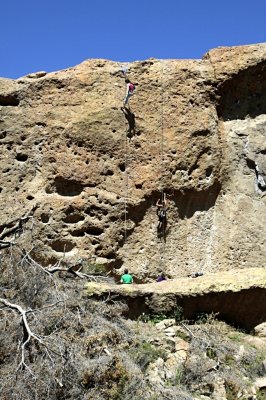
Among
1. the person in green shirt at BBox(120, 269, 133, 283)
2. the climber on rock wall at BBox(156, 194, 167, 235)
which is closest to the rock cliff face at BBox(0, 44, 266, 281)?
the climber on rock wall at BBox(156, 194, 167, 235)

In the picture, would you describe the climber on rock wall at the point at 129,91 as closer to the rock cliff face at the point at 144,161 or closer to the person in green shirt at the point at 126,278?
the rock cliff face at the point at 144,161

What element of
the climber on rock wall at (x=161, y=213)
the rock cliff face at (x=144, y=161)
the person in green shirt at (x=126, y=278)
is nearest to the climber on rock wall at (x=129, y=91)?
the rock cliff face at (x=144, y=161)

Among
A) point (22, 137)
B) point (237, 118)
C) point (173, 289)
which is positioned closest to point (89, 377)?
point (173, 289)

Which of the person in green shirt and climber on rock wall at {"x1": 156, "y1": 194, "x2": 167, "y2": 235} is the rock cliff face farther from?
the person in green shirt

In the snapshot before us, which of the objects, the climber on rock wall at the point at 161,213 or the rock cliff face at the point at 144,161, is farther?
the climber on rock wall at the point at 161,213

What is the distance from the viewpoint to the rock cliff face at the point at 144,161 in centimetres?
1146

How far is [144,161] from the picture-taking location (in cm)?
1180

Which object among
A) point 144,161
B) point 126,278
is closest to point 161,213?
point 144,161

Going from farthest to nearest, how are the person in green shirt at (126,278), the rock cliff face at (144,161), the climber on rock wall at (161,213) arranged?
the climber on rock wall at (161,213) < the rock cliff face at (144,161) < the person in green shirt at (126,278)

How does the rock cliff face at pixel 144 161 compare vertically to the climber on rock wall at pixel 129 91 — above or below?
below

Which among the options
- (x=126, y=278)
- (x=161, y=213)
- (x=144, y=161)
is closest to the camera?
(x=126, y=278)

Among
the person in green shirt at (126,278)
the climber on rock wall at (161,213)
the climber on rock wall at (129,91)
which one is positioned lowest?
the person in green shirt at (126,278)

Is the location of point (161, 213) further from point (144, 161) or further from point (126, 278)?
point (126, 278)

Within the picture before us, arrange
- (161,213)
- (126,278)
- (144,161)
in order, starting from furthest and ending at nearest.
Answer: (144,161) → (161,213) → (126,278)
